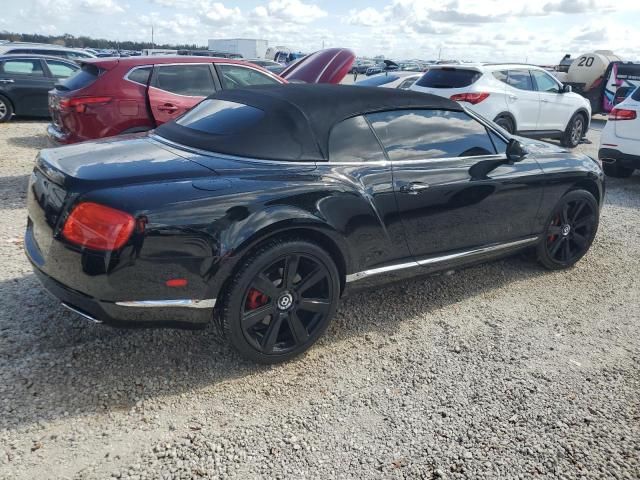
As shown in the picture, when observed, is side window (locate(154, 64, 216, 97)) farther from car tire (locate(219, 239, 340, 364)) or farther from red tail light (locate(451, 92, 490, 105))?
red tail light (locate(451, 92, 490, 105))

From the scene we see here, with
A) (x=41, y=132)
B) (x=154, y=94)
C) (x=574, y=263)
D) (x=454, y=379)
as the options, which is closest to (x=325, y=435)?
(x=454, y=379)

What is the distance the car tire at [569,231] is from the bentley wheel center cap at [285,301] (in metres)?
2.47

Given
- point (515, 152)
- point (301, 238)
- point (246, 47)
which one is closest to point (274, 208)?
point (301, 238)

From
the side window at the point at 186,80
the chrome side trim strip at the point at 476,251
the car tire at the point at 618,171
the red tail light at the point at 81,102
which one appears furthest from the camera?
the car tire at the point at 618,171

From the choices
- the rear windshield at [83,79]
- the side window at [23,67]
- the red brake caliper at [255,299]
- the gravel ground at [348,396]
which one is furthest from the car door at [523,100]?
the side window at [23,67]

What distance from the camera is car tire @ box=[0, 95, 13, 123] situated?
10.9 metres

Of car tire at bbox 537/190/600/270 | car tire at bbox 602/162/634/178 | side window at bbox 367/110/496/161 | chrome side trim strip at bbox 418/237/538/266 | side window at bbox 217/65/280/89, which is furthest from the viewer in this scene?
car tire at bbox 602/162/634/178

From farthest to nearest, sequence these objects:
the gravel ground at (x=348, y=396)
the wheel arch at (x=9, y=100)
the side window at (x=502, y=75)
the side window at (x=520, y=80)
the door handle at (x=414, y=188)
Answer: the wheel arch at (x=9, y=100) < the side window at (x=520, y=80) < the side window at (x=502, y=75) < the door handle at (x=414, y=188) < the gravel ground at (x=348, y=396)

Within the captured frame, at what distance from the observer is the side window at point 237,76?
6867 millimetres

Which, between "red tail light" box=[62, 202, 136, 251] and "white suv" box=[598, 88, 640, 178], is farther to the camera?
"white suv" box=[598, 88, 640, 178]

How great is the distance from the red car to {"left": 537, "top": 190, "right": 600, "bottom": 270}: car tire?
12.6 feet

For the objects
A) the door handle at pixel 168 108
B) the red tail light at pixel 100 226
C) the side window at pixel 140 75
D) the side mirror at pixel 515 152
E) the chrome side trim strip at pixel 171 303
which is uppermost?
the side window at pixel 140 75

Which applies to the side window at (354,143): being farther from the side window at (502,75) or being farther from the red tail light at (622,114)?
the side window at (502,75)

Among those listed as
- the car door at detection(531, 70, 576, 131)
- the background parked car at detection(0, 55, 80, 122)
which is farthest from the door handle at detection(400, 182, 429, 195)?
the background parked car at detection(0, 55, 80, 122)
